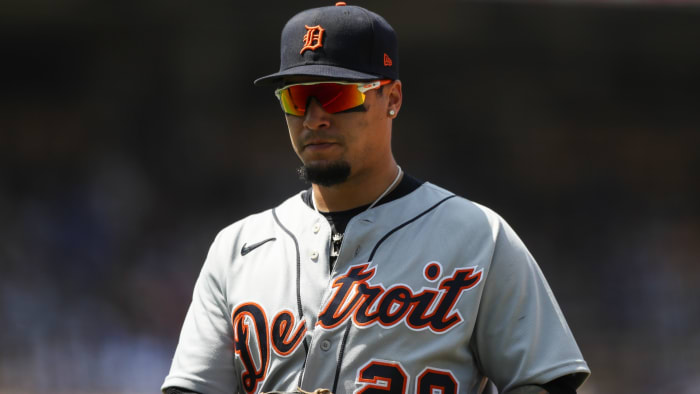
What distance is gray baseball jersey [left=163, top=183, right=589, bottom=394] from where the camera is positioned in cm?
182

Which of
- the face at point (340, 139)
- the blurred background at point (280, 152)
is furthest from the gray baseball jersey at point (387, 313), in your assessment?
the blurred background at point (280, 152)

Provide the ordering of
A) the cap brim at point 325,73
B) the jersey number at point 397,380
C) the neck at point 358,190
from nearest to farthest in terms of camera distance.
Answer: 1. the jersey number at point 397,380
2. the cap brim at point 325,73
3. the neck at point 358,190

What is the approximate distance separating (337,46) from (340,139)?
A: 205mm

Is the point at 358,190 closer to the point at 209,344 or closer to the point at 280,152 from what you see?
the point at 209,344

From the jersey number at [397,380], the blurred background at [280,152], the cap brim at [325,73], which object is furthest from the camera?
the blurred background at [280,152]

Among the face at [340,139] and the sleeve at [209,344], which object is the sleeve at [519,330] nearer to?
the face at [340,139]

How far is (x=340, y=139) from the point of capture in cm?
196

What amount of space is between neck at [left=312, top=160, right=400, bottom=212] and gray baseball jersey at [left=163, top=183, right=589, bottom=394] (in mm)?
53

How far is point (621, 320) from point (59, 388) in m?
4.38

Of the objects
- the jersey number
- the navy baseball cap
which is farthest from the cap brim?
the jersey number

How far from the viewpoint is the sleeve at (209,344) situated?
195 cm

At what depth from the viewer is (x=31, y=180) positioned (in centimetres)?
736

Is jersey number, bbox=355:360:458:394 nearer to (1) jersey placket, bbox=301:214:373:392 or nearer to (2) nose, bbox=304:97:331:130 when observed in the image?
(1) jersey placket, bbox=301:214:373:392

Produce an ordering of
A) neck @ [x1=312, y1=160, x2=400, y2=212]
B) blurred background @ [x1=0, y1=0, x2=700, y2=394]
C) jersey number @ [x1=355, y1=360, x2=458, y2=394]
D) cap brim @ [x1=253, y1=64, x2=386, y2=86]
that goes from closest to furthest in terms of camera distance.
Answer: jersey number @ [x1=355, y1=360, x2=458, y2=394]
cap brim @ [x1=253, y1=64, x2=386, y2=86]
neck @ [x1=312, y1=160, x2=400, y2=212]
blurred background @ [x1=0, y1=0, x2=700, y2=394]
